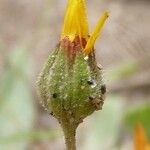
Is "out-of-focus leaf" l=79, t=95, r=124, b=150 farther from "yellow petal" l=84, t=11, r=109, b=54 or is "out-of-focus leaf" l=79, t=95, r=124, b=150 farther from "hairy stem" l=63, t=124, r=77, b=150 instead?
"yellow petal" l=84, t=11, r=109, b=54

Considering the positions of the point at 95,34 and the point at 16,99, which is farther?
the point at 16,99

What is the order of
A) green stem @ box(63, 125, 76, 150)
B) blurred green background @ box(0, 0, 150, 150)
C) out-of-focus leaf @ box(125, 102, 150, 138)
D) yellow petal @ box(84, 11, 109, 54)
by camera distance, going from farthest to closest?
blurred green background @ box(0, 0, 150, 150) → out-of-focus leaf @ box(125, 102, 150, 138) → green stem @ box(63, 125, 76, 150) → yellow petal @ box(84, 11, 109, 54)

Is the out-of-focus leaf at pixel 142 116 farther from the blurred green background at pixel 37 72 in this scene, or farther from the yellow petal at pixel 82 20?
the yellow petal at pixel 82 20

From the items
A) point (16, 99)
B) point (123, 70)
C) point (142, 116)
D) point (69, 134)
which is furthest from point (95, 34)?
point (123, 70)

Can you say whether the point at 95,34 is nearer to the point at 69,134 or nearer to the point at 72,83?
the point at 72,83

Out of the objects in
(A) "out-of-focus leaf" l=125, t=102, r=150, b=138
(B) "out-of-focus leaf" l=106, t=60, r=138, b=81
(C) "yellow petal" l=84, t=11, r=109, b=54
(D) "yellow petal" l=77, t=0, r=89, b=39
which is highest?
(B) "out-of-focus leaf" l=106, t=60, r=138, b=81

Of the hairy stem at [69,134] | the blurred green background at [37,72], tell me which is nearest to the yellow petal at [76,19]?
the hairy stem at [69,134]

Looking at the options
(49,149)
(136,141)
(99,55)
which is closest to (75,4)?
(136,141)

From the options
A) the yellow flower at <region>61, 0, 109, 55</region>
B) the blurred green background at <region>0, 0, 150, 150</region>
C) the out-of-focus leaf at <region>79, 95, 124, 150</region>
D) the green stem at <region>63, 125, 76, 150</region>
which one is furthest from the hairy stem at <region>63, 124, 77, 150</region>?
the out-of-focus leaf at <region>79, 95, 124, 150</region>
